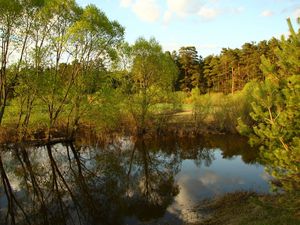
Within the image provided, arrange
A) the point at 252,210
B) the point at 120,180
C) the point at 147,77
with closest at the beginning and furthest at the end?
the point at 252,210
the point at 120,180
the point at 147,77

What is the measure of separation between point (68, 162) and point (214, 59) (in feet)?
185

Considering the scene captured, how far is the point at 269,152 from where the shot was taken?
10227 millimetres

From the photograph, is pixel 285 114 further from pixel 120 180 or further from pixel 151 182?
pixel 120 180

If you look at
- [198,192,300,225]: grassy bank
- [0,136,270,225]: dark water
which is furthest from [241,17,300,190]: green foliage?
[0,136,270,225]: dark water

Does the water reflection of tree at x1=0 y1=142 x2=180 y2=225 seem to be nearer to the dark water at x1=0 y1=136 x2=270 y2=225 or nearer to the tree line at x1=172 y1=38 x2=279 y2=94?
the dark water at x1=0 y1=136 x2=270 y2=225

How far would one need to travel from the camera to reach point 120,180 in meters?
18.9

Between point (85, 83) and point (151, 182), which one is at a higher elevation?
point (85, 83)

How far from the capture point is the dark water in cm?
1358

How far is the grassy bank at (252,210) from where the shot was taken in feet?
29.7

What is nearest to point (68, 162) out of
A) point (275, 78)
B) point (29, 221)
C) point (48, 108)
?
point (48, 108)

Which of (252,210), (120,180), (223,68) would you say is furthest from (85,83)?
(223,68)

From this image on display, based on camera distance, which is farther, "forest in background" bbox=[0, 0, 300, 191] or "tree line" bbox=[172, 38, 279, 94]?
"tree line" bbox=[172, 38, 279, 94]

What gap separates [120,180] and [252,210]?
9146 mm

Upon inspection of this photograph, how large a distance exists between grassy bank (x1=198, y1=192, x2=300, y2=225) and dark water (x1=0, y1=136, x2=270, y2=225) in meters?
0.80
